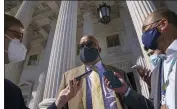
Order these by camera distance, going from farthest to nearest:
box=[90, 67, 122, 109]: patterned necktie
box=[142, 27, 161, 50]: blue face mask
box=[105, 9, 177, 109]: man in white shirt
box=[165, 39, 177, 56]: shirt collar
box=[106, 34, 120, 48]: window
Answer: box=[106, 34, 120, 48]: window
box=[90, 67, 122, 109]: patterned necktie
box=[142, 27, 161, 50]: blue face mask
box=[165, 39, 177, 56]: shirt collar
box=[105, 9, 177, 109]: man in white shirt

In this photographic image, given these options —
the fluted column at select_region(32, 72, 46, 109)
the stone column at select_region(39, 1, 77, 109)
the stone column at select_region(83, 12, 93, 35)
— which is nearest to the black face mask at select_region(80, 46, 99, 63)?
the stone column at select_region(39, 1, 77, 109)

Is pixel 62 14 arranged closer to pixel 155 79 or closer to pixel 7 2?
pixel 155 79

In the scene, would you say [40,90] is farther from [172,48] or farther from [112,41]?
[172,48]

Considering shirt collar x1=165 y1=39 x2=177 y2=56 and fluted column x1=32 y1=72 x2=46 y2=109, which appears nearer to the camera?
shirt collar x1=165 y1=39 x2=177 y2=56

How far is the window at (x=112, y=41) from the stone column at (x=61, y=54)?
191 inches

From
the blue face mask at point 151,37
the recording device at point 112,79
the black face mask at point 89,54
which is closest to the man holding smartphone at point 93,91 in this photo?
the black face mask at point 89,54

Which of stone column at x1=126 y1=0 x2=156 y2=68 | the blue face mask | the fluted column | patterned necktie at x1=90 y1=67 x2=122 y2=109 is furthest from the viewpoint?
the fluted column

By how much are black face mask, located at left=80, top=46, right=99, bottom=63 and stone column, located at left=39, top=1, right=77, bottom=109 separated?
110 inches

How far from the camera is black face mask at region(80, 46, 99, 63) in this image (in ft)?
11.1

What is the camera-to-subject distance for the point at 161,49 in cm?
268

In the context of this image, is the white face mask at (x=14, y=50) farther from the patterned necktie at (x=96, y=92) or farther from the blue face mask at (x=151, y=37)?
the blue face mask at (x=151, y=37)

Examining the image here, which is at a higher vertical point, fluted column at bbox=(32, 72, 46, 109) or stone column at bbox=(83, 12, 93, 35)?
stone column at bbox=(83, 12, 93, 35)

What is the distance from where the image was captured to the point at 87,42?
3.69 metres

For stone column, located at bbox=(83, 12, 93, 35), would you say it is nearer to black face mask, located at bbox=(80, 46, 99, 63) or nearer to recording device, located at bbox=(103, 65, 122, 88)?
black face mask, located at bbox=(80, 46, 99, 63)
